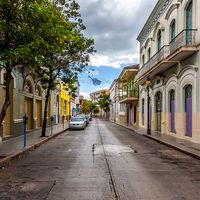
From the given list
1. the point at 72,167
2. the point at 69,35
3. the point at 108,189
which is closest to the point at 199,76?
the point at 69,35

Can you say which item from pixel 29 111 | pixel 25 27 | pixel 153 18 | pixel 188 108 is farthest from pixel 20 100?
pixel 153 18

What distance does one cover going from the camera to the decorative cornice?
2339cm

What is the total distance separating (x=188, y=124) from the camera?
61.2ft

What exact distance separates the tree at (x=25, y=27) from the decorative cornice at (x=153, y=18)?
14120 millimetres

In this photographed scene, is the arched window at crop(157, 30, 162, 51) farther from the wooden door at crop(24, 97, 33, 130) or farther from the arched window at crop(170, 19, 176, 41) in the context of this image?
the wooden door at crop(24, 97, 33, 130)

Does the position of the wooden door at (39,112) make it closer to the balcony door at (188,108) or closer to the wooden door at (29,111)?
the wooden door at (29,111)

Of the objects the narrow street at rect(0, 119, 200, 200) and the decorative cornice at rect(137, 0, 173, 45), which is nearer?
the narrow street at rect(0, 119, 200, 200)

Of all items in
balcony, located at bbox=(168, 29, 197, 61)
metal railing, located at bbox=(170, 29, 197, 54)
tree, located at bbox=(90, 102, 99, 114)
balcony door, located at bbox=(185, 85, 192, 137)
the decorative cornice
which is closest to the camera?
balcony, located at bbox=(168, 29, 197, 61)

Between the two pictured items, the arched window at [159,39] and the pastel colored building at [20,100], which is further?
the arched window at [159,39]

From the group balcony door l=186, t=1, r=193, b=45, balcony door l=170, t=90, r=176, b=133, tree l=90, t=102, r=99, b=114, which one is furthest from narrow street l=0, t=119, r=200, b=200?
tree l=90, t=102, r=99, b=114

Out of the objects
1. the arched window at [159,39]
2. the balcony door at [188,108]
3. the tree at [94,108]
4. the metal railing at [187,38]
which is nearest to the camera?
the metal railing at [187,38]

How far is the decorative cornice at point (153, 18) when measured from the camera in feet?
76.7

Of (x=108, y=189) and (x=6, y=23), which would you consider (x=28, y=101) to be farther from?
(x=108, y=189)

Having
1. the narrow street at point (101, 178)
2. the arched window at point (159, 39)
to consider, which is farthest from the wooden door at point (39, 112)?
the narrow street at point (101, 178)
